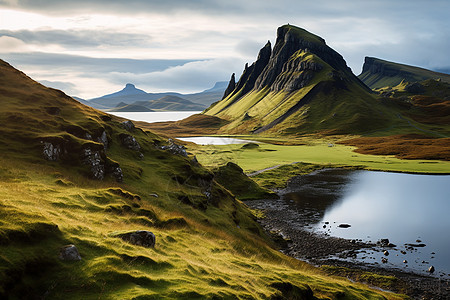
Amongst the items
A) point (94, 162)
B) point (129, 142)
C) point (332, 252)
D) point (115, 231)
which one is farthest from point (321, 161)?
point (115, 231)

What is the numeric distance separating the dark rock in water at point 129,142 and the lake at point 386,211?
40.2 metres

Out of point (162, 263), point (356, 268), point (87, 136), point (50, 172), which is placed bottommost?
point (356, 268)

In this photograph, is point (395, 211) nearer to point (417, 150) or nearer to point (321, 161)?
point (321, 161)

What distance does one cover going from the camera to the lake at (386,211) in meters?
49.2

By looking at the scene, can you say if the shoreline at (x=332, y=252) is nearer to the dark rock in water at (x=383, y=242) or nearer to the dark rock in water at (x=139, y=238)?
the dark rock in water at (x=383, y=242)

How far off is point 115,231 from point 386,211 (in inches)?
2737

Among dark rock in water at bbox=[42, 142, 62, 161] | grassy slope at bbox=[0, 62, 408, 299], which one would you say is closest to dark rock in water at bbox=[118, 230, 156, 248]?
grassy slope at bbox=[0, 62, 408, 299]

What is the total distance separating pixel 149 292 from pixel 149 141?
54473 millimetres

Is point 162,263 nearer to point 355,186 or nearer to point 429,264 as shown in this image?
point 429,264

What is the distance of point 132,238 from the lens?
24.8m

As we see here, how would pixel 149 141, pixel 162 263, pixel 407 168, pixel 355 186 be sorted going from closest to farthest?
pixel 162 263 → pixel 149 141 → pixel 355 186 → pixel 407 168

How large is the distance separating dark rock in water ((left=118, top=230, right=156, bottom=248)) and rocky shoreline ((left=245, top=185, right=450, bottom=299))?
1220 inches

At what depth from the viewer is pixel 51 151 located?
141 feet

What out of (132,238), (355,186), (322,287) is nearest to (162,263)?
(132,238)
